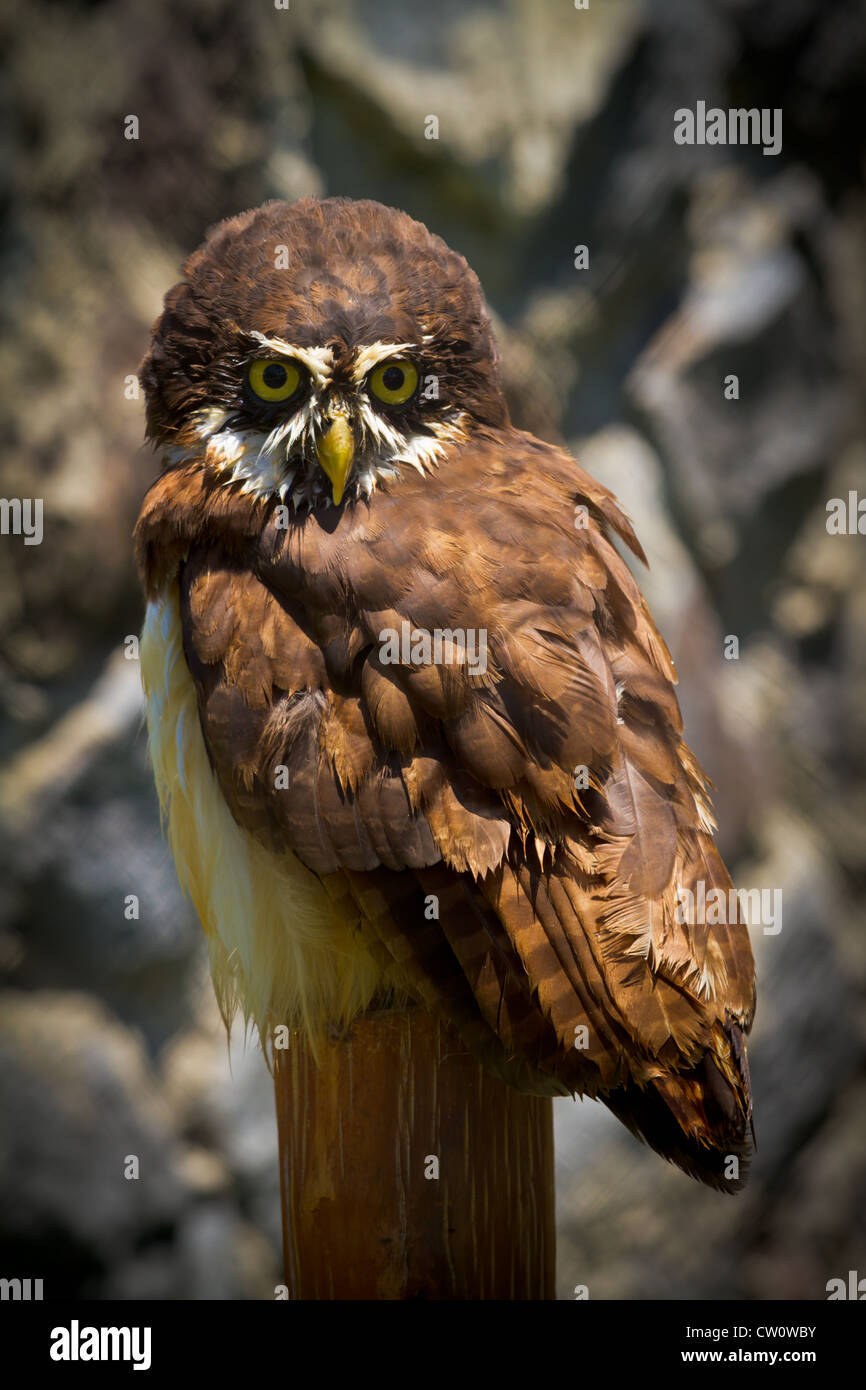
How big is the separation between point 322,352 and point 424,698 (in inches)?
14.7

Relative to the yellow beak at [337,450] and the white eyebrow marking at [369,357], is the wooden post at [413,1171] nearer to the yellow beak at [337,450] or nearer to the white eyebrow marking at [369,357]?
the yellow beak at [337,450]

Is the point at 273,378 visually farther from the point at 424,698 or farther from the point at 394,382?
the point at 424,698

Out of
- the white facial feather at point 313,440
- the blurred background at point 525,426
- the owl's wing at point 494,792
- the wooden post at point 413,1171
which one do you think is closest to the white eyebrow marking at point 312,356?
the white facial feather at point 313,440

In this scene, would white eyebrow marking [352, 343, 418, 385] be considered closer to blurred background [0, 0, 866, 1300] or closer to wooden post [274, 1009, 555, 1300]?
wooden post [274, 1009, 555, 1300]

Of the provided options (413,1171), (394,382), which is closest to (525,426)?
(394,382)

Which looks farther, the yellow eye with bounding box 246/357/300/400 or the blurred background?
the blurred background

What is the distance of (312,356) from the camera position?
118 cm

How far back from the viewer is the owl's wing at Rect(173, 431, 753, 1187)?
113 cm

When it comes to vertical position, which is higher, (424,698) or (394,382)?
(394,382)

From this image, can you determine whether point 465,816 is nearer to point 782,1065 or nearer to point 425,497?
point 425,497

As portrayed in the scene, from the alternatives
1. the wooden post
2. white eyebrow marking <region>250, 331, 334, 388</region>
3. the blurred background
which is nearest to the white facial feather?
white eyebrow marking <region>250, 331, 334, 388</region>

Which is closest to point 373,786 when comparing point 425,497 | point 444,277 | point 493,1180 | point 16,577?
point 425,497

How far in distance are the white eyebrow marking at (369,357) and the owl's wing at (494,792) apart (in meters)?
0.14

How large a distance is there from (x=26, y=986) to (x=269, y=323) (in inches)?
76.0
